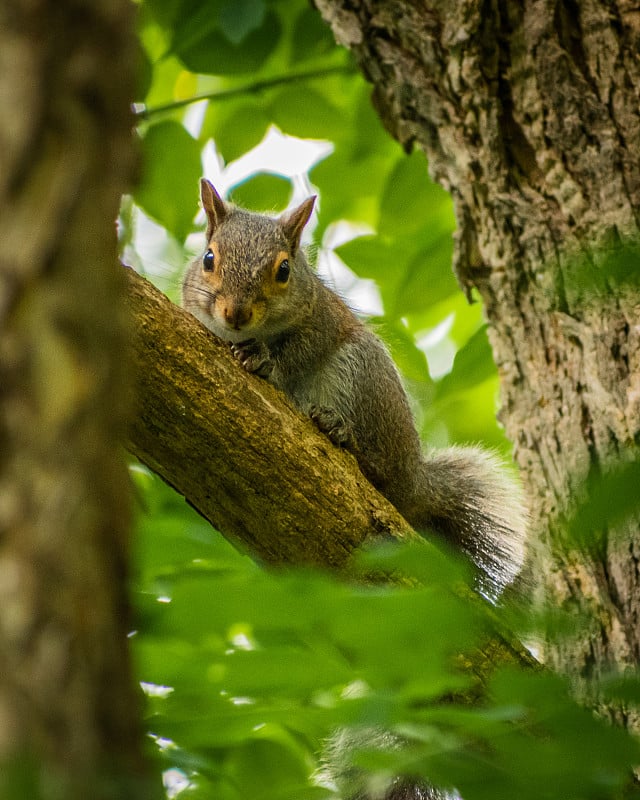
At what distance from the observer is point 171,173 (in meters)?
3.45

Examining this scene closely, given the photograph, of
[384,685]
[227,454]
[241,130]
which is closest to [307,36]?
[241,130]

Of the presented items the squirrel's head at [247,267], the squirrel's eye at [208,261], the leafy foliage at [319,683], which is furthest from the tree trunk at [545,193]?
the squirrel's eye at [208,261]

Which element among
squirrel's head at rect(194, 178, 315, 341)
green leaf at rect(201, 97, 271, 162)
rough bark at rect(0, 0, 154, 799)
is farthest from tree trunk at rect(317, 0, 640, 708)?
rough bark at rect(0, 0, 154, 799)

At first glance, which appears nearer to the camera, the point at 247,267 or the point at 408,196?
the point at 408,196

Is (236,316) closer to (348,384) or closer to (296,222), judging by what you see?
(348,384)

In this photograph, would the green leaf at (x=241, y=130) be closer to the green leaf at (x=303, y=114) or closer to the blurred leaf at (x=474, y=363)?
the green leaf at (x=303, y=114)

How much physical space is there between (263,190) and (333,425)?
37.8 inches

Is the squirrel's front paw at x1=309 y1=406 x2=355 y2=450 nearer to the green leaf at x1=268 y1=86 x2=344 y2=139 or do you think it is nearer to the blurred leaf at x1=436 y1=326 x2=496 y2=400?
the blurred leaf at x1=436 y1=326 x2=496 y2=400

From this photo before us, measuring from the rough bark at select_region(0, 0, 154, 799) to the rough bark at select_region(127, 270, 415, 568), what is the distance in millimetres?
1745

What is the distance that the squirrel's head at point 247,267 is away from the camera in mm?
3730

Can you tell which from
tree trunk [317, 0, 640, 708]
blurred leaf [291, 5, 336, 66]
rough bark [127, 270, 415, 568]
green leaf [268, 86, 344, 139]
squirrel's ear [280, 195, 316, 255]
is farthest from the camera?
squirrel's ear [280, 195, 316, 255]

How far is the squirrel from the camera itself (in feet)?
12.0

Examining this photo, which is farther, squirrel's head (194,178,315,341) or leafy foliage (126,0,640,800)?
squirrel's head (194,178,315,341)

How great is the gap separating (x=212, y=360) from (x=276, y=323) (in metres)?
1.44
